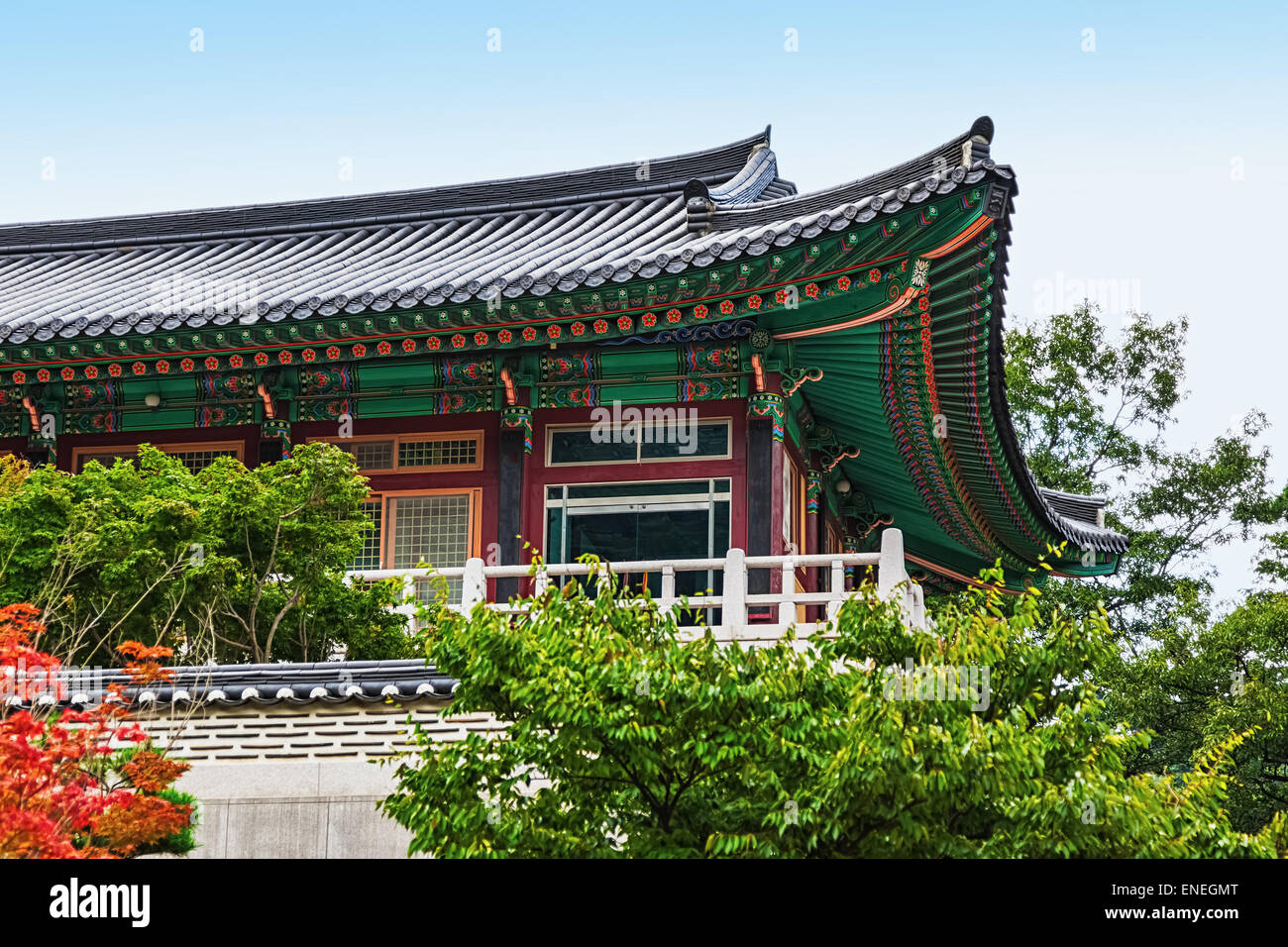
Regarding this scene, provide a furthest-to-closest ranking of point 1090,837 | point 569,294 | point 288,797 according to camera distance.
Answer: point 569,294
point 288,797
point 1090,837

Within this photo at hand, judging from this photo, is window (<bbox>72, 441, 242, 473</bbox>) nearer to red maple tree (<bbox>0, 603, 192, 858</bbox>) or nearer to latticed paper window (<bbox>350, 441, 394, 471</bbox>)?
latticed paper window (<bbox>350, 441, 394, 471</bbox>)

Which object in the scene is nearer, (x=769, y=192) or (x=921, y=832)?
(x=921, y=832)

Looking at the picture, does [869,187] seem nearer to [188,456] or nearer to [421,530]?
[421,530]

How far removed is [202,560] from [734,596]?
394cm

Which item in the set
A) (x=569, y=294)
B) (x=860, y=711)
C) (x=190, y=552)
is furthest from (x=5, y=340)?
(x=860, y=711)

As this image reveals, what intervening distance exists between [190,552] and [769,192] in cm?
1069

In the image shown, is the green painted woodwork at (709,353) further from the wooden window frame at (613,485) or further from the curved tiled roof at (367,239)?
the curved tiled roof at (367,239)

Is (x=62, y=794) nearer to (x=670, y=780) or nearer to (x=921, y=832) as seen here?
(x=670, y=780)

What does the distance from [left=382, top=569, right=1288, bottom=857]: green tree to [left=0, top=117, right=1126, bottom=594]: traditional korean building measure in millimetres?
4451

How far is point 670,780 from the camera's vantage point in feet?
26.2

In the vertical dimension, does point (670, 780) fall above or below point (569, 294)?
below

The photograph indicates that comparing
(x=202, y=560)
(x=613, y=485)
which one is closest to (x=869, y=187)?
(x=613, y=485)

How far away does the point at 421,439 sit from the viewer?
1578cm
